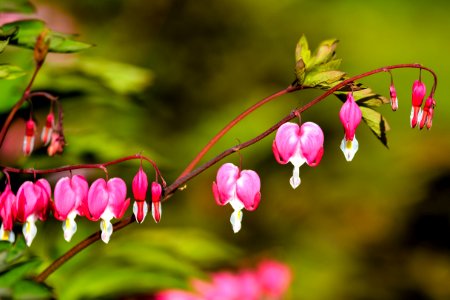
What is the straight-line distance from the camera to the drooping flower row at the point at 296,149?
78 cm

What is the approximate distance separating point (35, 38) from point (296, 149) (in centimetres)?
39

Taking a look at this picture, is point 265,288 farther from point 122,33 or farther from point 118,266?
point 122,33

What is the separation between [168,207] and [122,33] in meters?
0.75

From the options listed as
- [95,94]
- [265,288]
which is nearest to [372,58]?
[265,288]

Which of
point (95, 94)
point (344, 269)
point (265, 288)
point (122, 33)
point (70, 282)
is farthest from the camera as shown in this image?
point (122, 33)

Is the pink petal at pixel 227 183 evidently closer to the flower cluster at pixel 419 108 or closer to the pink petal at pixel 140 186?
the pink petal at pixel 140 186

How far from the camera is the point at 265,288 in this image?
1.78 meters

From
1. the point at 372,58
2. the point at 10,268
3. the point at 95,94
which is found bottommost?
the point at 10,268

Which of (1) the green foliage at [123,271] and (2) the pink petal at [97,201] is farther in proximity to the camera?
(1) the green foliage at [123,271]

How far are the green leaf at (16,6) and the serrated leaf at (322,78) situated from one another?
47 cm

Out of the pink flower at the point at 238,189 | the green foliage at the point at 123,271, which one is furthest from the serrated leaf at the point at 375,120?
the green foliage at the point at 123,271

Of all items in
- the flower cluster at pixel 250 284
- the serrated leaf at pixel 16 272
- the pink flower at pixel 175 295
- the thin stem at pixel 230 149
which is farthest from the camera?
the flower cluster at pixel 250 284

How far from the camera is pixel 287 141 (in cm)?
80

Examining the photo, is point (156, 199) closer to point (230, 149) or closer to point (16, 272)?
point (230, 149)
